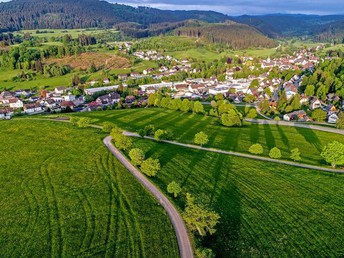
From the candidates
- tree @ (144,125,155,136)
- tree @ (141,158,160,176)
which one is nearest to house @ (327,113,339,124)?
tree @ (144,125,155,136)

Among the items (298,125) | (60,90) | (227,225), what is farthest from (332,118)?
(60,90)

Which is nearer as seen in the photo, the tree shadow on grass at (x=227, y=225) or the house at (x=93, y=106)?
the tree shadow on grass at (x=227, y=225)

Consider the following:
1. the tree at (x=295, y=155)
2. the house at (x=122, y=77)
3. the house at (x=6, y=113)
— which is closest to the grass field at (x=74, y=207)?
the tree at (x=295, y=155)

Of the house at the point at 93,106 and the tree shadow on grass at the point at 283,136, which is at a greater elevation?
the tree shadow on grass at the point at 283,136

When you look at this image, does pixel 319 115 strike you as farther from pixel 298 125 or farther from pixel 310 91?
pixel 310 91

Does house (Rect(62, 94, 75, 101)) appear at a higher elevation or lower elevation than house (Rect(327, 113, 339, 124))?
lower

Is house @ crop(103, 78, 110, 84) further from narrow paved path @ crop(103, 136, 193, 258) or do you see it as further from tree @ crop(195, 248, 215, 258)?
tree @ crop(195, 248, 215, 258)

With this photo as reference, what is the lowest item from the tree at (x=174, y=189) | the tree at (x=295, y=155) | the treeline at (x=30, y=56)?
the tree at (x=295, y=155)

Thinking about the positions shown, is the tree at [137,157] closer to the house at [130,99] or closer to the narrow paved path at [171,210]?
the narrow paved path at [171,210]

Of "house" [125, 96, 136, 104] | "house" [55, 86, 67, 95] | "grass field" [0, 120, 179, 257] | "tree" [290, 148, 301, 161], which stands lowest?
Answer: "house" [125, 96, 136, 104]
